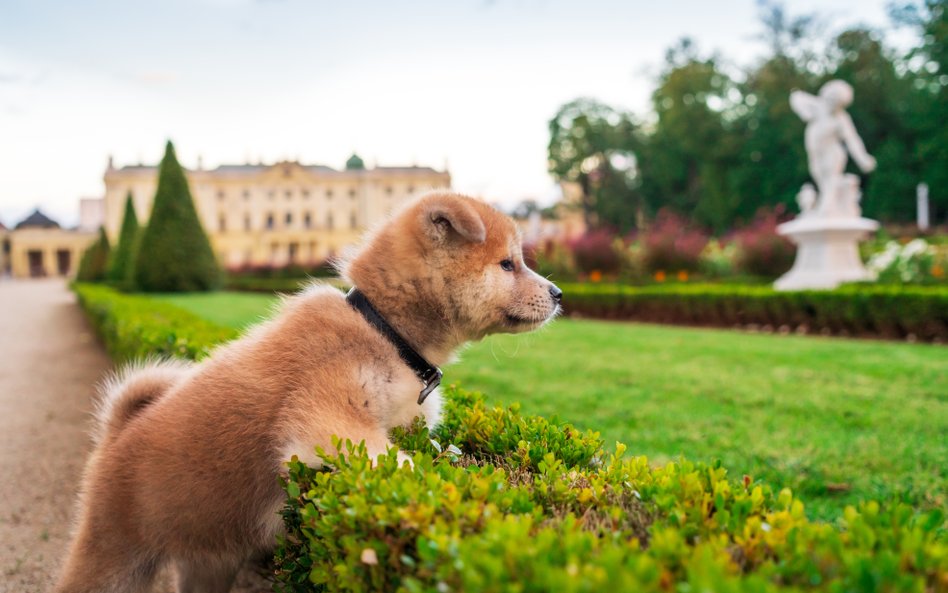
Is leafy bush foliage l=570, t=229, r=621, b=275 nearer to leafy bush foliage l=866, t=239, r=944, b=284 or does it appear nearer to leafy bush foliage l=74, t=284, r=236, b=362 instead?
leafy bush foliage l=866, t=239, r=944, b=284

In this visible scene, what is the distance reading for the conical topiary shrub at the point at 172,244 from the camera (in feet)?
68.9

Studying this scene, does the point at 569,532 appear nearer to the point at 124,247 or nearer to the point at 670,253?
the point at 670,253

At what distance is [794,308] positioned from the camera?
10.5m

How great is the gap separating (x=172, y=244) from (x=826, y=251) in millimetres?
17249

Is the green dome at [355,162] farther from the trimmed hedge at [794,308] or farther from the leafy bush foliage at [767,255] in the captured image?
the trimmed hedge at [794,308]

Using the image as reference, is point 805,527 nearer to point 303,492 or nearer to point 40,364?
point 303,492

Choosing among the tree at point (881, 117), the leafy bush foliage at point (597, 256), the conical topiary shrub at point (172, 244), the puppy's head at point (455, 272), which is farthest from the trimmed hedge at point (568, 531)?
the tree at point (881, 117)

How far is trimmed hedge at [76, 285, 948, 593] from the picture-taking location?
1.17 m

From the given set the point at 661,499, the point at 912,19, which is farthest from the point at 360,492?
the point at 912,19

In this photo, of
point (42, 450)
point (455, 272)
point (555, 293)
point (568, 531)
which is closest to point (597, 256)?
point (42, 450)

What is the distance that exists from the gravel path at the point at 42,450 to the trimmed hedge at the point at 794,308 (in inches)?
337

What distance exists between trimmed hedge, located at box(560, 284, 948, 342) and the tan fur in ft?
27.8

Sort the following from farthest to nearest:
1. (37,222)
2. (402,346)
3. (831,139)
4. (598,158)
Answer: (37,222) → (598,158) → (831,139) → (402,346)

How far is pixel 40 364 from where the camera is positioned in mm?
9836
